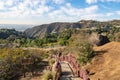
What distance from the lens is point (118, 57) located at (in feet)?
75.5

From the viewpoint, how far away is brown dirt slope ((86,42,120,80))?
18416mm

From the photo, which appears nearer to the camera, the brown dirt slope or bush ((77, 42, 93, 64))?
the brown dirt slope

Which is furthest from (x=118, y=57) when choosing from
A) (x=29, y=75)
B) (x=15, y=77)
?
(x=15, y=77)

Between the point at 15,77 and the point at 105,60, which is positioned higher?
the point at 105,60

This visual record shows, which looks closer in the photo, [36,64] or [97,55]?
[97,55]

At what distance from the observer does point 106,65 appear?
2175 cm

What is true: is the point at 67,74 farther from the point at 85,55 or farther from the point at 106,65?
the point at 85,55

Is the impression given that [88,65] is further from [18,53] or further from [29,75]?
[18,53]

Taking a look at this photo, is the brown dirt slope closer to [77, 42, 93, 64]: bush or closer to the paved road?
[77, 42, 93, 64]: bush

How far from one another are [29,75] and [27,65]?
1553 mm

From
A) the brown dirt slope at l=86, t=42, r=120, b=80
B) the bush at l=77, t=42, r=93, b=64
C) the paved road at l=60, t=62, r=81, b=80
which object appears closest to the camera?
the brown dirt slope at l=86, t=42, r=120, b=80

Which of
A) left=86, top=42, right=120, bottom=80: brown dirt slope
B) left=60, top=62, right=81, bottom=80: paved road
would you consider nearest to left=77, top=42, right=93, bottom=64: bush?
left=86, top=42, right=120, bottom=80: brown dirt slope

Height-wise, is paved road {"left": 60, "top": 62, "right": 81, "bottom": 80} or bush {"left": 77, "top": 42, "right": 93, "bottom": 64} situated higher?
bush {"left": 77, "top": 42, "right": 93, "bottom": 64}

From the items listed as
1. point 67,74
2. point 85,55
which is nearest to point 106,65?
point 67,74
